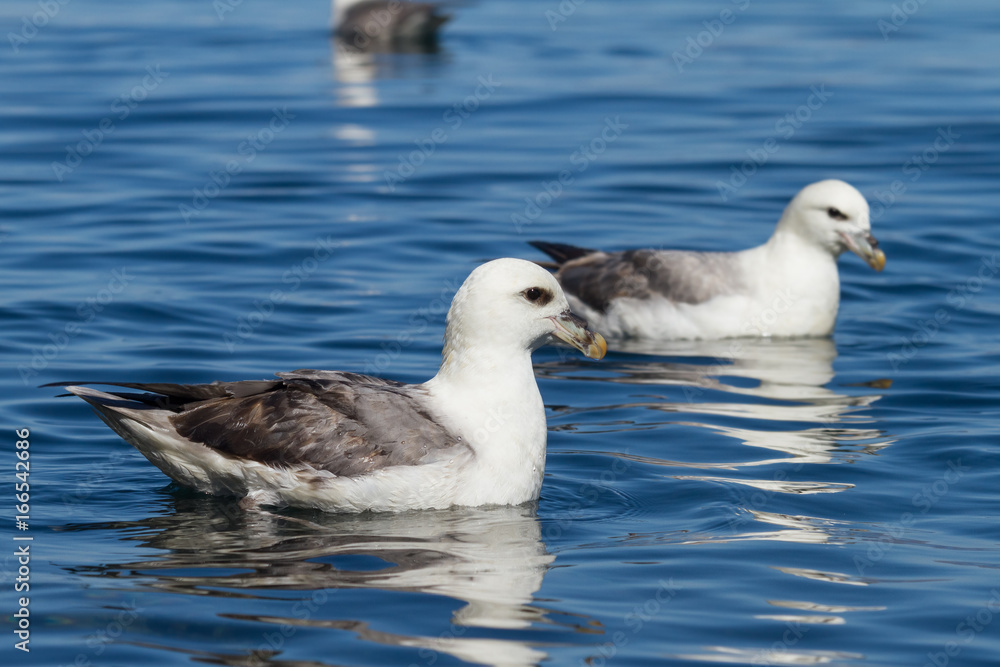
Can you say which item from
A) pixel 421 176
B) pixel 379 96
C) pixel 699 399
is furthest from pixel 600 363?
pixel 379 96

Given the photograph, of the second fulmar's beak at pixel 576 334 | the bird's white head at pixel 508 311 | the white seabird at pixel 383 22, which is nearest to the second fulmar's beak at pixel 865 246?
the second fulmar's beak at pixel 576 334

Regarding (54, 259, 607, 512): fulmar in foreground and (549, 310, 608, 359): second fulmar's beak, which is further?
(549, 310, 608, 359): second fulmar's beak

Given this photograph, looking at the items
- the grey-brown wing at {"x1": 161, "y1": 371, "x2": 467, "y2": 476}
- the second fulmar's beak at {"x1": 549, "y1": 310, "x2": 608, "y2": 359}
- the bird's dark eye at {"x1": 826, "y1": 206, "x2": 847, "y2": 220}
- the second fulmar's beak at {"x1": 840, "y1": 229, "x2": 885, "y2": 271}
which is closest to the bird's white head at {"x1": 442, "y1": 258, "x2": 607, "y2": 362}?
the second fulmar's beak at {"x1": 549, "y1": 310, "x2": 608, "y2": 359}

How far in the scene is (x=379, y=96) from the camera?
21.8 m

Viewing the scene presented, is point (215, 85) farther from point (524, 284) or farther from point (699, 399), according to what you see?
point (524, 284)

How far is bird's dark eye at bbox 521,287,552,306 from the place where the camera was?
762 cm

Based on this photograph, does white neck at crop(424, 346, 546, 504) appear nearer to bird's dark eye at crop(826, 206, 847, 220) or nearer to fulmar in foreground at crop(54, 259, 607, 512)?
fulmar in foreground at crop(54, 259, 607, 512)

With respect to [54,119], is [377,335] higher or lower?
lower

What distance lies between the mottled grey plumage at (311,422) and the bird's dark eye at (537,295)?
78cm

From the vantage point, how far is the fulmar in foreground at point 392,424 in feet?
24.5

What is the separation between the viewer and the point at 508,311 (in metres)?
7.60

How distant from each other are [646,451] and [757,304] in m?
3.35

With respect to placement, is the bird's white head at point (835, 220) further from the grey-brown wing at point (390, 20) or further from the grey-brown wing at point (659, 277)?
the grey-brown wing at point (390, 20)

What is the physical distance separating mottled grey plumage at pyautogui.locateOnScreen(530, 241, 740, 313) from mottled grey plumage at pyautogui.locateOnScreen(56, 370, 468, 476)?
4525 mm
